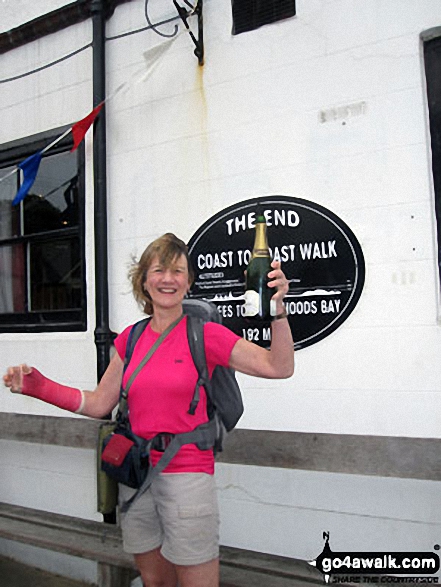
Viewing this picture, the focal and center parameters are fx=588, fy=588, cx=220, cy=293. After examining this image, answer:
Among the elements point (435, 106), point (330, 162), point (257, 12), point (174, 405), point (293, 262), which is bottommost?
point (174, 405)

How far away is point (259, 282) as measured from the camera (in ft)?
8.02

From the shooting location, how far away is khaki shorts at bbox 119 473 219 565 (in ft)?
7.57

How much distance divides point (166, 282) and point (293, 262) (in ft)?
4.31

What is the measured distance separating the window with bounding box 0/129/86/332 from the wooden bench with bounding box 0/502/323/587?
1368 millimetres

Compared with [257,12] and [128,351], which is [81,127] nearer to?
[257,12]

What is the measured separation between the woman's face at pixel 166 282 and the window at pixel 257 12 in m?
2.00

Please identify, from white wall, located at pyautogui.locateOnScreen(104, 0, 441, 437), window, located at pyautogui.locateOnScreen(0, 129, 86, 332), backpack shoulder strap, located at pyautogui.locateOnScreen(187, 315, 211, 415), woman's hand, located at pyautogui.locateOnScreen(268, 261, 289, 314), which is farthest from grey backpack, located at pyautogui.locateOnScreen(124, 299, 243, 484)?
window, located at pyautogui.locateOnScreen(0, 129, 86, 332)

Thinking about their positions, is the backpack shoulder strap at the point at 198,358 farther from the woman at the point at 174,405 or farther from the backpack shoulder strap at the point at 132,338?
the backpack shoulder strap at the point at 132,338

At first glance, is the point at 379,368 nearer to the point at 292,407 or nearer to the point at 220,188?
the point at 292,407

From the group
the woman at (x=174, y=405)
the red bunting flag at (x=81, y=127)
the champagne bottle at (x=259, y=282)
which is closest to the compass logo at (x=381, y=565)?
the woman at (x=174, y=405)


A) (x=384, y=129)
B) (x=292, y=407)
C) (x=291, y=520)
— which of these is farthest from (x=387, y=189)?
(x=291, y=520)

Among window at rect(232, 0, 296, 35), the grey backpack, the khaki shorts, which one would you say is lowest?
the khaki shorts

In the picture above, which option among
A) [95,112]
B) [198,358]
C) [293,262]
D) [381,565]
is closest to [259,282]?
[198,358]

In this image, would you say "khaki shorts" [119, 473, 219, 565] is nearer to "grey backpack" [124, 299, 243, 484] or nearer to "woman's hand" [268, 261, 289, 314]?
"grey backpack" [124, 299, 243, 484]
